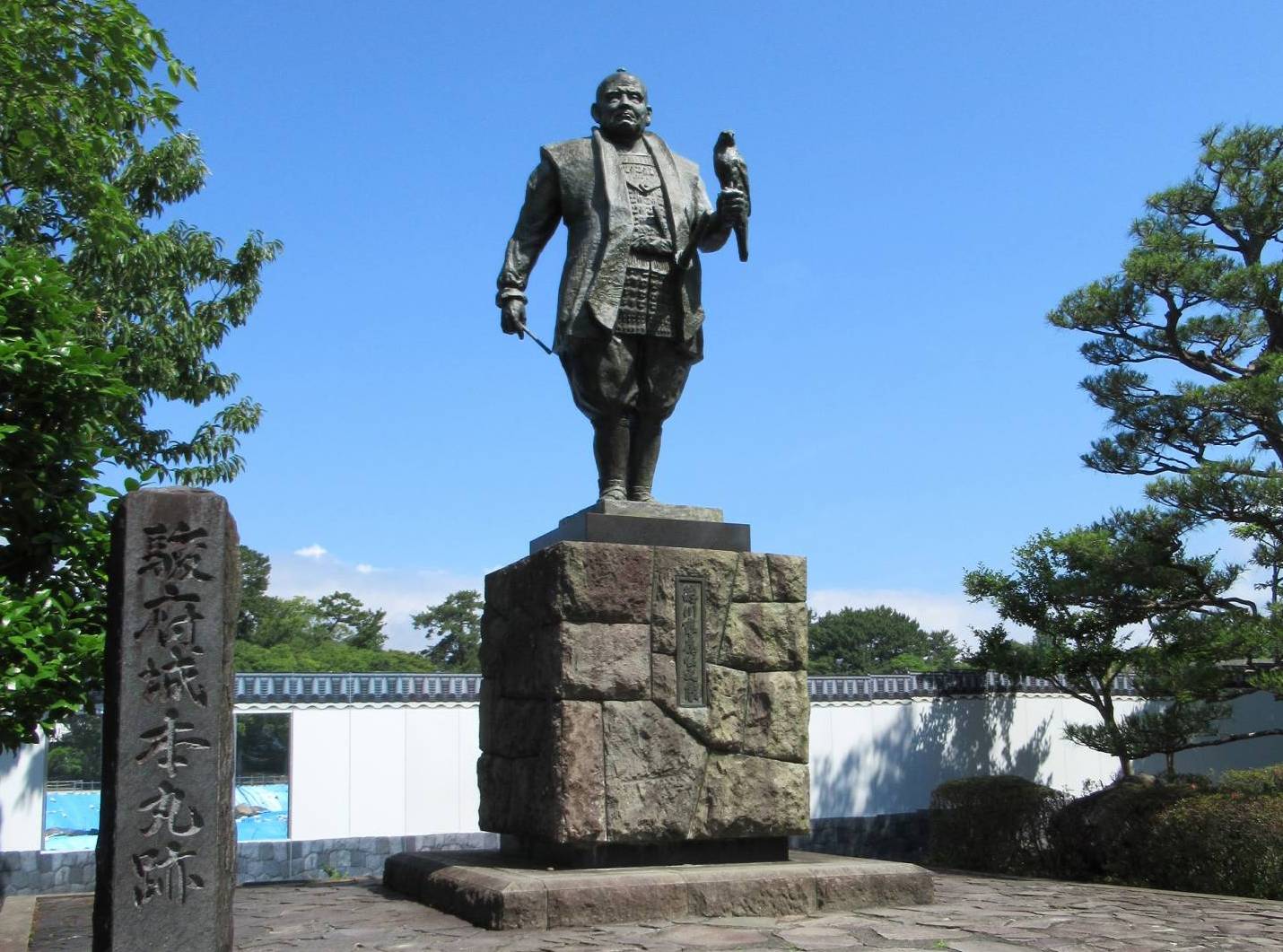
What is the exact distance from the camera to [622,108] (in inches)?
216

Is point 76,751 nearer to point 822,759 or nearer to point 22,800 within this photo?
point 22,800

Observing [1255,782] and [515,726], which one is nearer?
[515,726]

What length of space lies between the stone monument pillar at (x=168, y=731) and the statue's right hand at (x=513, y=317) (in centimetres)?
199

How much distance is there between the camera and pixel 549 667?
185 inches

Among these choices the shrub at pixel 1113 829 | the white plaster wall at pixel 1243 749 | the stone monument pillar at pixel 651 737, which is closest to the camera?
the stone monument pillar at pixel 651 737

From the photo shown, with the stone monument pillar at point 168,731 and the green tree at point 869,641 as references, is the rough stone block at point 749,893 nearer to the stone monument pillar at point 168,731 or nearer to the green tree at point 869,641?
the stone monument pillar at point 168,731

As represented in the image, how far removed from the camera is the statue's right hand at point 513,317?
5402 millimetres

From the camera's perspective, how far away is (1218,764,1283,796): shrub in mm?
8023

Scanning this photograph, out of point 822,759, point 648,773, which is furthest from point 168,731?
point 822,759

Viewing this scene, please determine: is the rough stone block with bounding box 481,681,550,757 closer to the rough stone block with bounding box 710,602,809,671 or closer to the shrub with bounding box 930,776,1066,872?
the rough stone block with bounding box 710,602,809,671

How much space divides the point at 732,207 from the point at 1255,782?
5.66 m

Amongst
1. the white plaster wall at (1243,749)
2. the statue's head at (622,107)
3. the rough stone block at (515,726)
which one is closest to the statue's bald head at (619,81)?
the statue's head at (622,107)

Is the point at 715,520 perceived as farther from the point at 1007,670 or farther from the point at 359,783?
the point at 1007,670

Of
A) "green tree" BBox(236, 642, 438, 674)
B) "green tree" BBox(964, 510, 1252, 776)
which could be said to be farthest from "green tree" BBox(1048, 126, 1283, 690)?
"green tree" BBox(236, 642, 438, 674)
